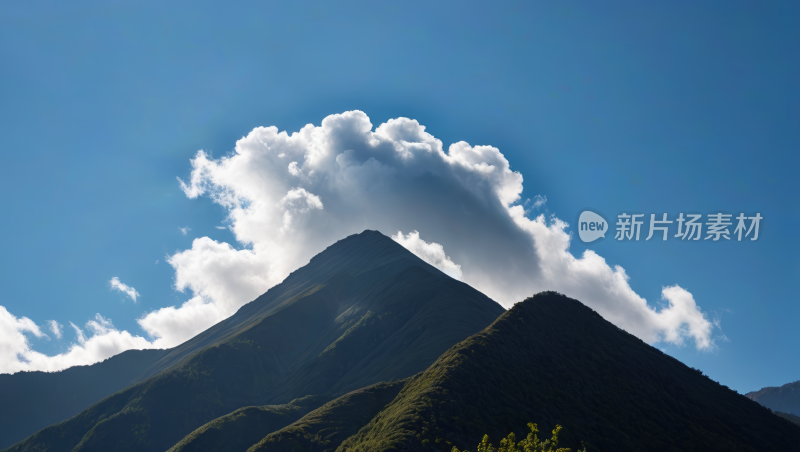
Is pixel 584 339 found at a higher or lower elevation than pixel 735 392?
higher

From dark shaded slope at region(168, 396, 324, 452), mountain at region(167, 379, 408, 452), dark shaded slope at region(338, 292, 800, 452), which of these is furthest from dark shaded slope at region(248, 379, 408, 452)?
dark shaded slope at region(168, 396, 324, 452)

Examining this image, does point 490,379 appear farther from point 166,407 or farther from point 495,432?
point 166,407

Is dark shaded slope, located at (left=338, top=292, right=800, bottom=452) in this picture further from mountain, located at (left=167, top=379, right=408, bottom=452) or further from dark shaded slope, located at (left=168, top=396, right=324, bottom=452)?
dark shaded slope, located at (left=168, top=396, right=324, bottom=452)

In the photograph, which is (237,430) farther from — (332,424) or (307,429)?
(332,424)

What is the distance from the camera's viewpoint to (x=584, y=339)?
115 metres

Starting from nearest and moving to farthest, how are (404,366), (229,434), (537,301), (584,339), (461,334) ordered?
1. (584,339)
2. (537,301)
3. (229,434)
4. (404,366)
5. (461,334)

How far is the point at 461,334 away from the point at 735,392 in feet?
240

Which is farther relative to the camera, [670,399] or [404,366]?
[404,366]

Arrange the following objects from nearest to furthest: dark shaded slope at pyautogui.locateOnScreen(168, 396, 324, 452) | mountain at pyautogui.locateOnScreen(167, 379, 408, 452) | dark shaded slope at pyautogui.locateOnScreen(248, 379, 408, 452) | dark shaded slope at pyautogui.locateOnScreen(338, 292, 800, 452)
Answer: dark shaded slope at pyautogui.locateOnScreen(338, 292, 800, 452)
dark shaded slope at pyautogui.locateOnScreen(248, 379, 408, 452)
mountain at pyautogui.locateOnScreen(167, 379, 408, 452)
dark shaded slope at pyautogui.locateOnScreen(168, 396, 324, 452)

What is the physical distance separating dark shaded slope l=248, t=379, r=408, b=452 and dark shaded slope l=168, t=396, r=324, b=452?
33334 mm

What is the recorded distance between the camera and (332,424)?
106m

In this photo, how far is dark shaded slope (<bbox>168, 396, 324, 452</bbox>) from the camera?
131375 millimetres

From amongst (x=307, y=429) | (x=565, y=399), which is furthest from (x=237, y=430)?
(x=565, y=399)

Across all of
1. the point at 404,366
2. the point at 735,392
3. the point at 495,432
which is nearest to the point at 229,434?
the point at 404,366
